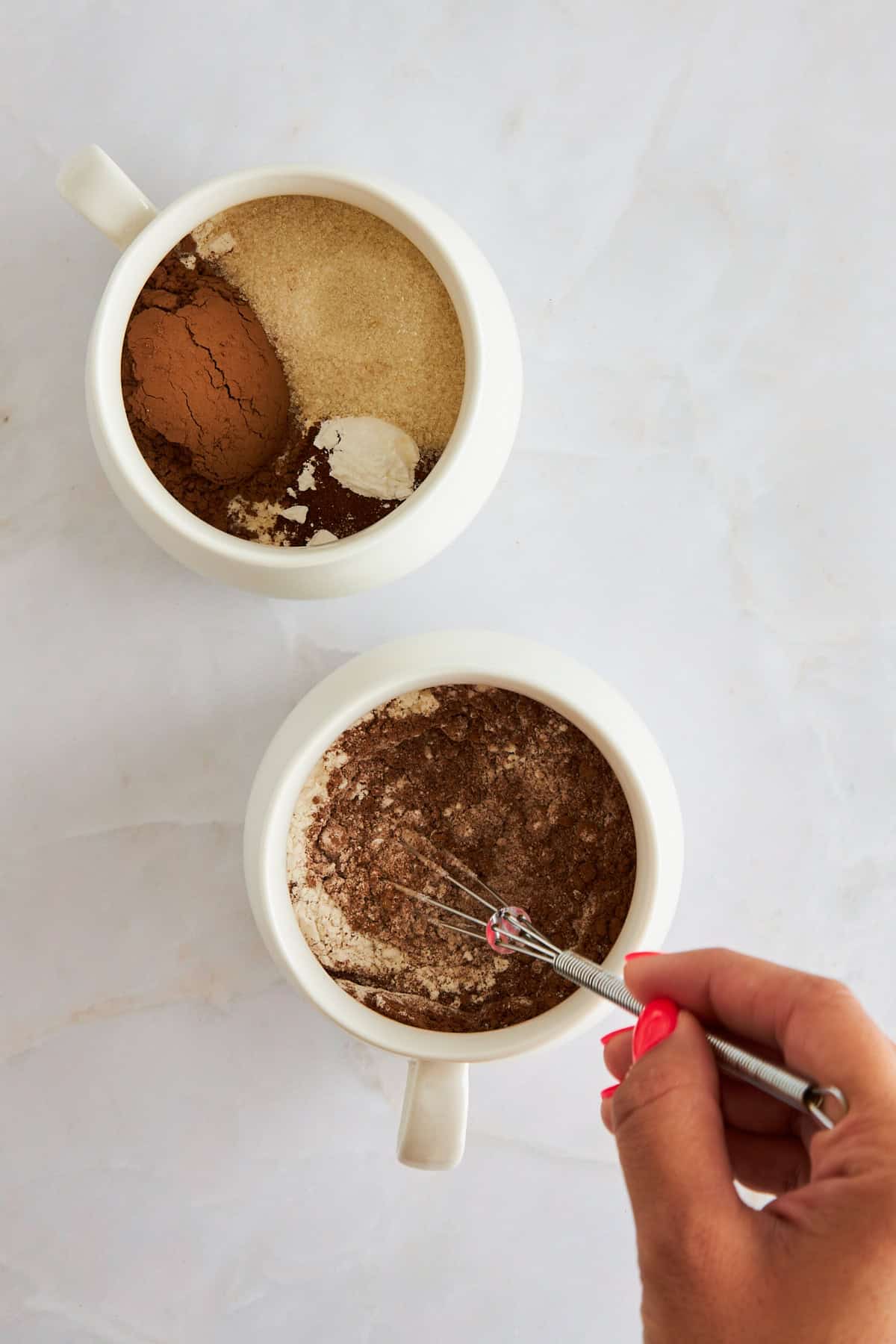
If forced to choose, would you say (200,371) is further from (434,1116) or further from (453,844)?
(434,1116)

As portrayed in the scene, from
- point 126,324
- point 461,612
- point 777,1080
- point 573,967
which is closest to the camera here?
point 777,1080

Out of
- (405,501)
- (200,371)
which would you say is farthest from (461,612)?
(200,371)

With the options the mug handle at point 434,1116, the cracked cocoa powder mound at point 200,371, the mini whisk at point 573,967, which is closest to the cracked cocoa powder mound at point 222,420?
the cracked cocoa powder mound at point 200,371

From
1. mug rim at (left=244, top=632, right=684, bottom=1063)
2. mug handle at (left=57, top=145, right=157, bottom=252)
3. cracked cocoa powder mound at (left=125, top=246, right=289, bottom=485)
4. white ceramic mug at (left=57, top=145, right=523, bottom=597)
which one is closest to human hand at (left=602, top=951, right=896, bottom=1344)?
mug rim at (left=244, top=632, right=684, bottom=1063)

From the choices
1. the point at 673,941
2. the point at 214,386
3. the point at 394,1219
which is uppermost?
the point at 214,386

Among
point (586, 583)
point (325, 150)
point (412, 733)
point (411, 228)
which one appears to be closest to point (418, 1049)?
point (412, 733)

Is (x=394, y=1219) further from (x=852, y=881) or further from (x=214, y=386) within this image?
(x=214, y=386)

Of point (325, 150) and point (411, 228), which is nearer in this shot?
point (411, 228)

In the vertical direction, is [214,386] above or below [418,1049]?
above
